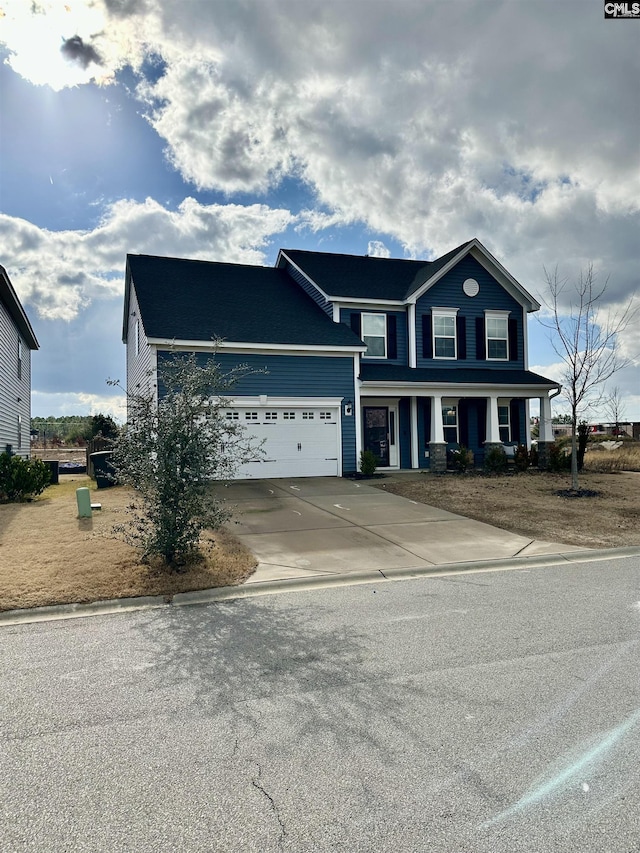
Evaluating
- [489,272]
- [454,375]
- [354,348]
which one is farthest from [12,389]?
[489,272]

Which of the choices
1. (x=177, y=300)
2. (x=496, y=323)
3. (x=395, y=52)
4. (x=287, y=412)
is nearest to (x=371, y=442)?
(x=287, y=412)

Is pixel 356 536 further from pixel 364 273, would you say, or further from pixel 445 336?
pixel 364 273

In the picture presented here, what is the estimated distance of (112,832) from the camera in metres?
2.41

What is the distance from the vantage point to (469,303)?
20.9 meters

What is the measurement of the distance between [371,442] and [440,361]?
13.5 ft

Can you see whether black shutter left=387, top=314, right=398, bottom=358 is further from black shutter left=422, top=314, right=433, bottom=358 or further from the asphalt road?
the asphalt road

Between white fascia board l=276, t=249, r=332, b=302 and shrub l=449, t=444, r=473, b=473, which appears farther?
white fascia board l=276, t=249, r=332, b=302

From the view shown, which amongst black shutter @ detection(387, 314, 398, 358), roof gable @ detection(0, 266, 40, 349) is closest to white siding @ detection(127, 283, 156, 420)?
roof gable @ detection(0, 266, 40, 349)

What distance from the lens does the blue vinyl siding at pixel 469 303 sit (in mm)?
20281

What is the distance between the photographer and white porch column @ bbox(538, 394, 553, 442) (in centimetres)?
2042

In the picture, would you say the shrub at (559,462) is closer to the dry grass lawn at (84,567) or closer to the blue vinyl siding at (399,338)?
the blue vinyl siding at (399,338)

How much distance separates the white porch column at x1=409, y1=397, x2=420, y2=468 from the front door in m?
0.91

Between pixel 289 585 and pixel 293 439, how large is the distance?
421 inches

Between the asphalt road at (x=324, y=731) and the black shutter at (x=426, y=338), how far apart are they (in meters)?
15.5
